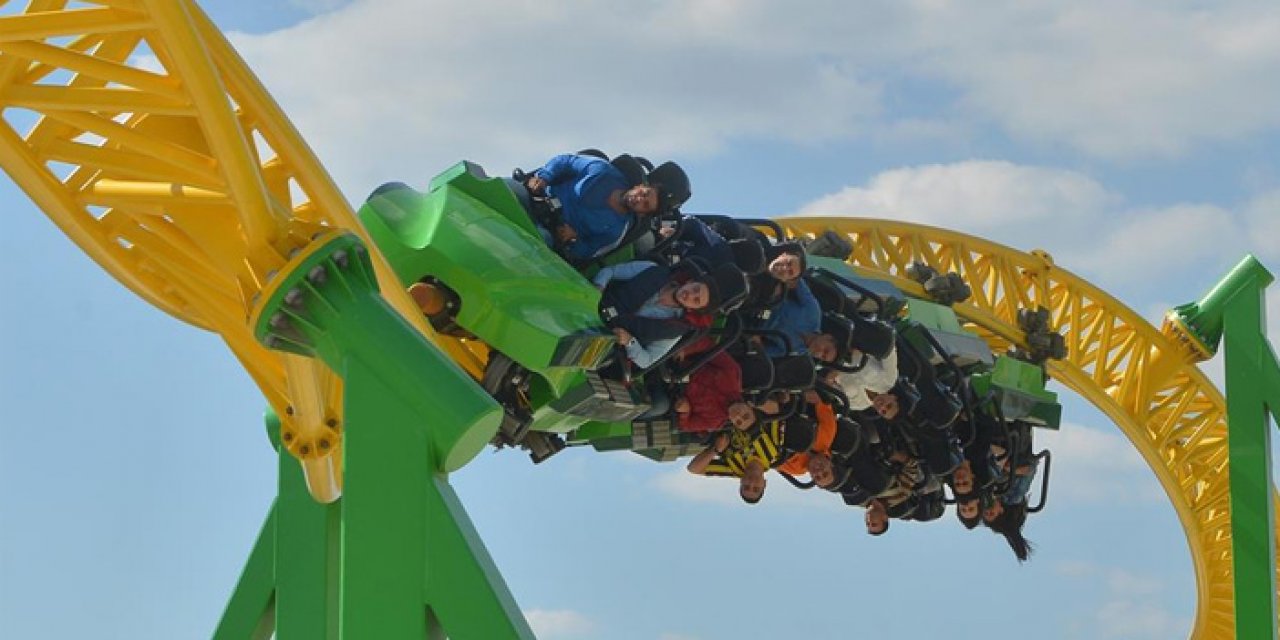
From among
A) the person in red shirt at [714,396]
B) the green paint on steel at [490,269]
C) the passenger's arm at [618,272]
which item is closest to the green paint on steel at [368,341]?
the green paint on steel at [490,269]

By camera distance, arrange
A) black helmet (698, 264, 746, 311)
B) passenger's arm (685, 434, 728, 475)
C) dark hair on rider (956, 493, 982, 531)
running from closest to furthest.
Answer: black helmet (698, 264, 746, 311) → passenger's arm (685, 434, 728, 475) → dark hair on rider (956, 493, 982, 531)

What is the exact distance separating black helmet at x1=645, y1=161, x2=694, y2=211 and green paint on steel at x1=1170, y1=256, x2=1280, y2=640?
6031 millimetres

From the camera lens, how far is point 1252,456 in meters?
14.3

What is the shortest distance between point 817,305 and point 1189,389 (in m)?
6.91

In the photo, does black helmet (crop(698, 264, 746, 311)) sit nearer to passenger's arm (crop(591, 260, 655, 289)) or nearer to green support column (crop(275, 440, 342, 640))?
passenger's arm (crop(591, 260, 655, 289))

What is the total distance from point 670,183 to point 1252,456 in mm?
6573

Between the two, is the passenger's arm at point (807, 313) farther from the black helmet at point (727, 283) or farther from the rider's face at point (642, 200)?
the rider's face at point (642, 200)

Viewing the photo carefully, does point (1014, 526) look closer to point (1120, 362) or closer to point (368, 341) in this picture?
point (1120, 362)

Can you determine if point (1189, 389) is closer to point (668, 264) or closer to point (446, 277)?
point (668, 264)

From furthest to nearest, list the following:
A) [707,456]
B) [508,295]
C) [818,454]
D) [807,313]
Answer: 1. [818,454]
2. [707,456]
3. [807,313]
4. [508,295]

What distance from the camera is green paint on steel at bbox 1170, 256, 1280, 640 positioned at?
1362 centimetres

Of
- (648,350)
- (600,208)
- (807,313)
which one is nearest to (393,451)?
(648,350)

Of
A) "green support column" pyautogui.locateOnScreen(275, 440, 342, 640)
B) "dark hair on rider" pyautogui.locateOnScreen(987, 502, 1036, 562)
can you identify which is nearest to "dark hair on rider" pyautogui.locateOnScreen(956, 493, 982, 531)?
"dark hair on rider" pyautogui.locateOnScreen(987, 502, 1036, 562)

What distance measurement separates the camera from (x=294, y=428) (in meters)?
8.38
